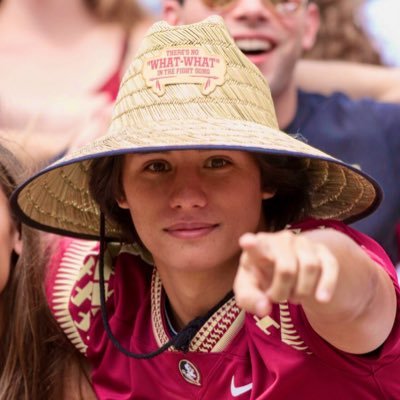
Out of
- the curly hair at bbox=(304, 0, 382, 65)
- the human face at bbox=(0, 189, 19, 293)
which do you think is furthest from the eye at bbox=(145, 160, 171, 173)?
the curly hair at bbox=(304, 0, 382, 65)

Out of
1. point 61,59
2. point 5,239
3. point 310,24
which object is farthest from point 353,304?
point 61,59

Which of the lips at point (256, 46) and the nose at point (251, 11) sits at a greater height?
the nose at point (251, 11)

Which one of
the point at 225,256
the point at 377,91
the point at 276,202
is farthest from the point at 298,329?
the point at 377,91

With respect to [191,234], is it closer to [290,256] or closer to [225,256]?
[225,256]

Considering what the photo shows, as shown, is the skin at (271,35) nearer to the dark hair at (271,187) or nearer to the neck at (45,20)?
the neck at (45,20)

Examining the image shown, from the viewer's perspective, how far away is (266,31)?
98.4 inches

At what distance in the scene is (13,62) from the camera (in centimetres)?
→ 290

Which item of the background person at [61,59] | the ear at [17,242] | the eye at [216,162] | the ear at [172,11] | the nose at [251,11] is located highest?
the eye at [216,162]

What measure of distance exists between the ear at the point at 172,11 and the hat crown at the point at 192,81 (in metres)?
1.07

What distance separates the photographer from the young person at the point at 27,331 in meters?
1.86

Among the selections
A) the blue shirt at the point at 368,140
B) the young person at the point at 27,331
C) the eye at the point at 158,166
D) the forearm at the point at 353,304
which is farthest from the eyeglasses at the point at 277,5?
the forearm at the point at 353,304

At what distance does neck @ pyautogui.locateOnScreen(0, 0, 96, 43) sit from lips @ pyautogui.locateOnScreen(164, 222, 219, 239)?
1.60m

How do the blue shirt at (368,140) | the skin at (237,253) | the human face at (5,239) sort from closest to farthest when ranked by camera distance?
1. the skin at (237,253)
2. the human face at (5,239)
3. the blue shirt at (368,140)

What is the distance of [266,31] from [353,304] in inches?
53.4
